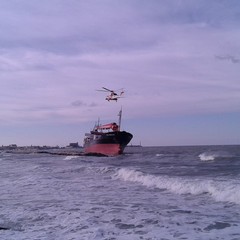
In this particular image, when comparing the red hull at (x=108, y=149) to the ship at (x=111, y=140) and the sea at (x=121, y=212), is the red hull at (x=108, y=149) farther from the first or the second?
the sea at (x=121, y=212)

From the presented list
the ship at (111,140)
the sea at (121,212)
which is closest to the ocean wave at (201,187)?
the sea at (121,212)

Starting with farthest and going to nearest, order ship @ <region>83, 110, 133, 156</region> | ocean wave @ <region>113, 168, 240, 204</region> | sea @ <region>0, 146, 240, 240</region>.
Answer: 1. ship @ <region>83, 110, 133, 156</region>
2. ocean wave @ <region>113, 168, 240, 204</region>
3. sea @ <region>0, 146, 240, 240</region>

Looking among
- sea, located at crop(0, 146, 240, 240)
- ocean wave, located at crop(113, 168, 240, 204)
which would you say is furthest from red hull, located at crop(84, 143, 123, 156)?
sea, located at crop(0, 146, 240, 240)

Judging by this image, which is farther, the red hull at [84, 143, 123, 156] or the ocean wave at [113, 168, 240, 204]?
the red hull at [84, 143, 123, 156]

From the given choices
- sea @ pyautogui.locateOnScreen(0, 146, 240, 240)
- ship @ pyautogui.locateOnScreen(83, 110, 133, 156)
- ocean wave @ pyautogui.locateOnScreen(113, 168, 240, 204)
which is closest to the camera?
sea @ pyautogui.locateOnScreen(0, 146, 240, 240)

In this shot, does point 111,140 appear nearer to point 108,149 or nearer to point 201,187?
point 108,149

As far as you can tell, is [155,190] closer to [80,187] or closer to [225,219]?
[80,187]

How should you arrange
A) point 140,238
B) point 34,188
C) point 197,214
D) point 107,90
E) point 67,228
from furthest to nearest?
point 107,90 → point 34,188 → point 197,214 → point 67,228 → point 140,238

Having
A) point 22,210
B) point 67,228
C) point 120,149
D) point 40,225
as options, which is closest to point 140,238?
point 67,228

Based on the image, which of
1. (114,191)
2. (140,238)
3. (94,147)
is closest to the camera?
(140,238)

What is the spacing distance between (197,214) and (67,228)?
4.03 metres

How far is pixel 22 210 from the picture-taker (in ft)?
36.5

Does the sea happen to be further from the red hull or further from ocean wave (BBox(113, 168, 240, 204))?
the red hull

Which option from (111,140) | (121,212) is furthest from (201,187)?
(111,140)
